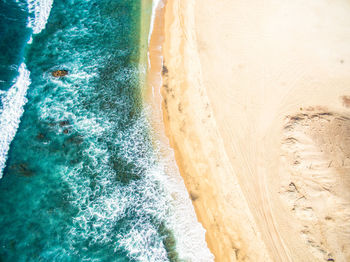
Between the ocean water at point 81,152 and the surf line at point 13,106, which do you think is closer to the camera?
the ocean water at point 81,152

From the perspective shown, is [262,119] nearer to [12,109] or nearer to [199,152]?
[199,152]

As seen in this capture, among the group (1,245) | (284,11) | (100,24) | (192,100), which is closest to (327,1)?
(284,11)

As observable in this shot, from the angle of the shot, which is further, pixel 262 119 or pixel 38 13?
pixel 38 13

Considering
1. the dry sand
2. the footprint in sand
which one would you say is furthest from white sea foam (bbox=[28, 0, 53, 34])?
the footprint in sand

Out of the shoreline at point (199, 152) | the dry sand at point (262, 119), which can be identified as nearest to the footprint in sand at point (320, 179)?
the dry sand at point (262, 119)

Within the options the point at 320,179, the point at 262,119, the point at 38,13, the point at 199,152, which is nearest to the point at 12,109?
the point at 38,13

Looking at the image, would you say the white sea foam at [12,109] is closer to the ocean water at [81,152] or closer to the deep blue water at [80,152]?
the ocean water at [81,152]

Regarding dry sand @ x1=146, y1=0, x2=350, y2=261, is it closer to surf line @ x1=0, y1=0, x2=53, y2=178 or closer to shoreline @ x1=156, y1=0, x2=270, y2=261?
shoreline @ x1=156, y1=0, x2=270, y2=261
